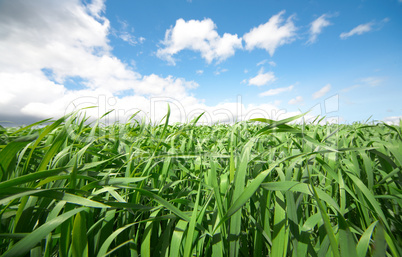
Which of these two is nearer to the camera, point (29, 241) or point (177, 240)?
point (29, 241)

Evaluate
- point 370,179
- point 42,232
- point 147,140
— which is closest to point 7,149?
point 42,232

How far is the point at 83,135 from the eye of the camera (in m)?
1.49

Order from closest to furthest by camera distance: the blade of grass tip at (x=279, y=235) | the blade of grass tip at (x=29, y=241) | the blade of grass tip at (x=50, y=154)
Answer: the blade of grass tip at (x=29, y=241) < the blade of grass tip at (x=279, y=235) < the blade of grass tip at (x=50, y=154)

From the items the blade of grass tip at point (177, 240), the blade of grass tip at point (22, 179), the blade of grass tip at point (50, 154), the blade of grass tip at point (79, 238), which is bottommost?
the blade of grass tip at point (177, 240)

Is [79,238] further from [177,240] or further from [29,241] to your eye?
[177,240]

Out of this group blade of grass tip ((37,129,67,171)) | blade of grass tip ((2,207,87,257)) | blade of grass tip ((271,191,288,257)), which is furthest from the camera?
blade of grass tip ((37,129,67,171))

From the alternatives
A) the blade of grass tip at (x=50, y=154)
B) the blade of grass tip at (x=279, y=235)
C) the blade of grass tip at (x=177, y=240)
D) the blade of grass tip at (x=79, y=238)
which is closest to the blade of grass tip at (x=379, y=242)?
the blade of grass tip at (x=279, y=235)

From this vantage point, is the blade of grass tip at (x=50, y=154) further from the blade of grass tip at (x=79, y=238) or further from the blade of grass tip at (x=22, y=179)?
the blade of grass tip at (x=79, y=238)

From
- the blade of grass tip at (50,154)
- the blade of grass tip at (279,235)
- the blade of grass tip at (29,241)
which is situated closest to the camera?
the blade of grass tip at (29,241)

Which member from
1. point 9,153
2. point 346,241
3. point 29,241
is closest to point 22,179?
point 29,241

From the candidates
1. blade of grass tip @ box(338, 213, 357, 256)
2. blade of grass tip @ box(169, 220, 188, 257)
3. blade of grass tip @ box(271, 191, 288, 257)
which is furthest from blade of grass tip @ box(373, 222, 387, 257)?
blade of grass tip @ box(169, 220, 188, 257)

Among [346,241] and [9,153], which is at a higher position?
[9,153]

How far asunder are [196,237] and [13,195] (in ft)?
1.74

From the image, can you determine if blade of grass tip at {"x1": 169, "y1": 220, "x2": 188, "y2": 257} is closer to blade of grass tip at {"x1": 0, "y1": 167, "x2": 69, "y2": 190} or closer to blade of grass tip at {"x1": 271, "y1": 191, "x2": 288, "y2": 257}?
blade of grass tip at {"x1": 271, "y1": 191, "x2": 288, "y2": 257}
